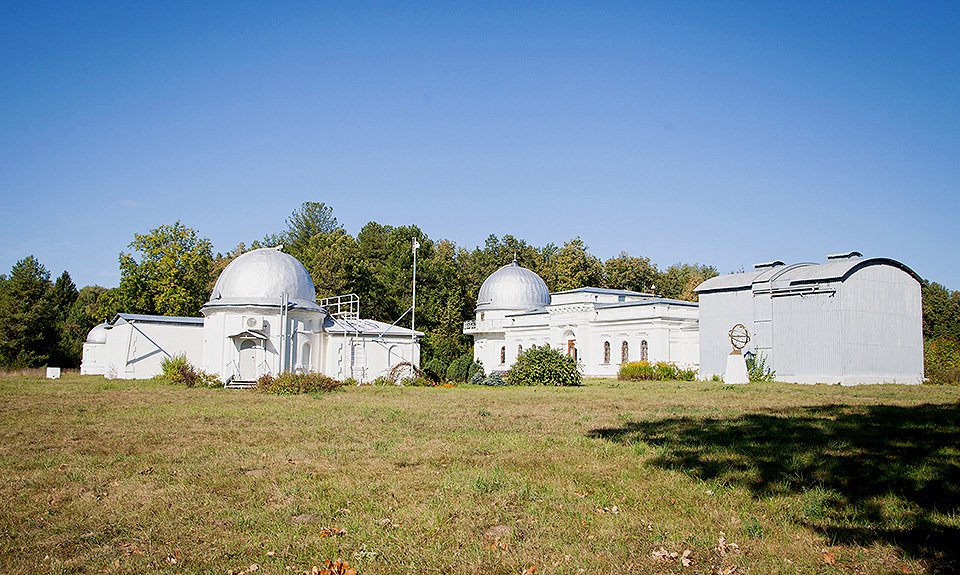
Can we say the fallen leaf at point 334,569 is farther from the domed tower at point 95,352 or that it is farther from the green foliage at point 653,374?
the domed tower at point 95,352

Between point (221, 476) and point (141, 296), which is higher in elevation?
point (141, 296)

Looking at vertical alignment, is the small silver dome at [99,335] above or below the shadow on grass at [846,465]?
above

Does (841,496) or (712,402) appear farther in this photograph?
(712,402)

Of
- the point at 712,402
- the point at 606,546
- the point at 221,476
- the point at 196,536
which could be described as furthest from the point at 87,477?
the point at 712,402

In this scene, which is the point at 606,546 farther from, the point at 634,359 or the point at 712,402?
the point at 634,359

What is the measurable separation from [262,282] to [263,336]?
2685mm

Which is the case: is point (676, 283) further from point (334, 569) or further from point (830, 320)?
point (334, 569)

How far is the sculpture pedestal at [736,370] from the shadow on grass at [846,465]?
18.0 meters

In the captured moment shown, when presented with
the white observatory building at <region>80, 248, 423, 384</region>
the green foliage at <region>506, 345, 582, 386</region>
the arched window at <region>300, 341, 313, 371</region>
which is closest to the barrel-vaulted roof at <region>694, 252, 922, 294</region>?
the green foliage at <region>506, 345, 582, 386</region>

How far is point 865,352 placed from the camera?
31.7 metres

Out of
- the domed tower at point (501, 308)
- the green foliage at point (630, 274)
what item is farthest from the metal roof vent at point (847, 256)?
the green foliage at point (630, 274)

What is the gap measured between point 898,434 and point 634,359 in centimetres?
3587

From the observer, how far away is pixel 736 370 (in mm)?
30859

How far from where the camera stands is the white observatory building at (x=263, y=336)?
32906 millimetres
